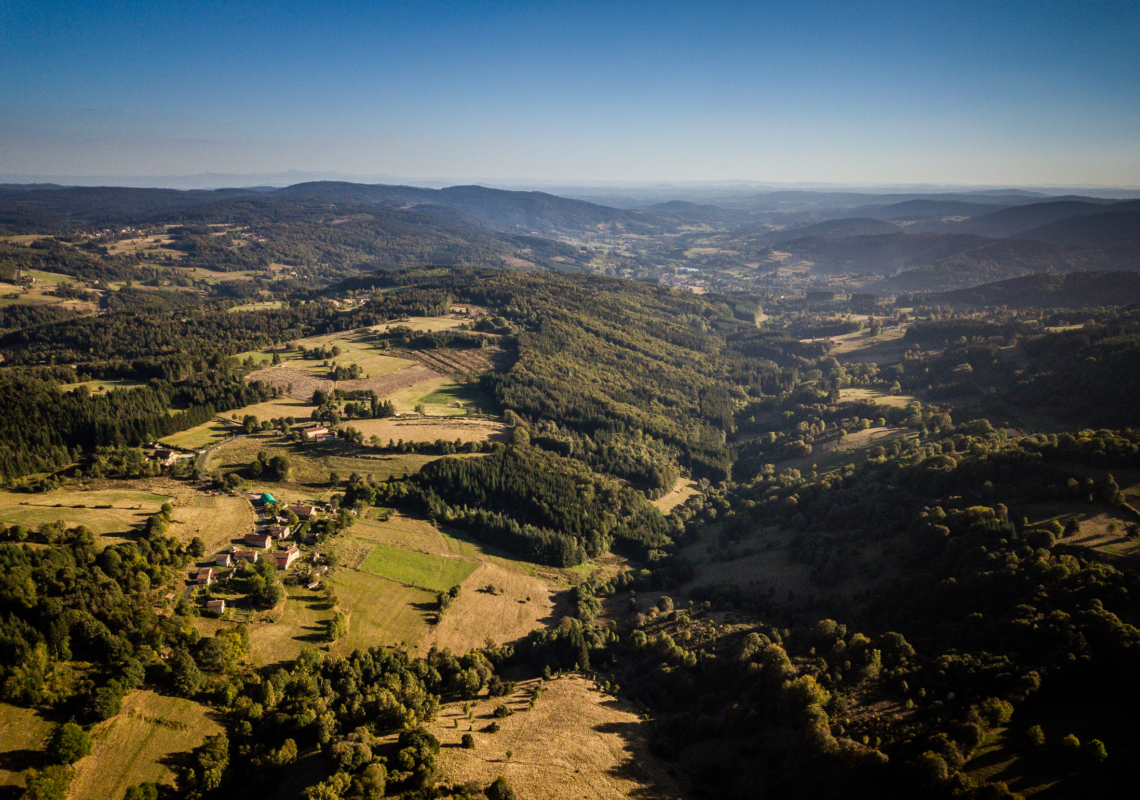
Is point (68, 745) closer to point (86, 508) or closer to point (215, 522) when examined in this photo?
point (215, 522)

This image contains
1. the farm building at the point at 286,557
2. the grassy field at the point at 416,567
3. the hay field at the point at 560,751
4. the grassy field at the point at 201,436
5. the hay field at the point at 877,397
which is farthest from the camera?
the hay field at the point at 877,397

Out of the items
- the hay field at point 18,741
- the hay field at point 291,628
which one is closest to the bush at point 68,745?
the hay field at point 18,741

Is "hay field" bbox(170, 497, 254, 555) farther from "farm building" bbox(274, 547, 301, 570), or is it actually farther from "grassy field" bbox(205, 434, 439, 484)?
"grassy field" bbox(205, 434, 439, 484)

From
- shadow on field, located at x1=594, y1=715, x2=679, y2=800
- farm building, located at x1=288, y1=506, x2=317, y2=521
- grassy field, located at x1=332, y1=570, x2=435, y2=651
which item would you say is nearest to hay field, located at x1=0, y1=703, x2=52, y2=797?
grassy field, located at x1=332, y1=570, x2=435, y2=651

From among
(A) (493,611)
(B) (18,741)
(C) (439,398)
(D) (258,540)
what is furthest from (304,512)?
(C) (439,398)

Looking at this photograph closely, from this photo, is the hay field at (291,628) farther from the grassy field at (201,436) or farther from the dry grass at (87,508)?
the grassy field at (201,436)

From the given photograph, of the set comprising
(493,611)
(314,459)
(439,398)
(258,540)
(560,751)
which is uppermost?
(439,398)
